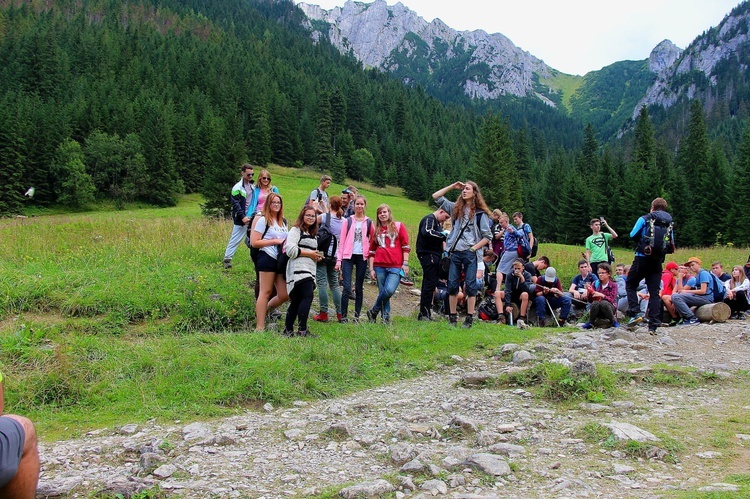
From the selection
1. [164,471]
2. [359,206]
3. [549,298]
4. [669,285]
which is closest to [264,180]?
[359,206]

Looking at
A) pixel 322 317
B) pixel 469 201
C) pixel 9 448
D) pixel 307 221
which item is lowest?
pixel 322 317

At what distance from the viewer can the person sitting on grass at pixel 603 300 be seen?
1084 cm

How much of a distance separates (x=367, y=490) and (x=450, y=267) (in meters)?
6.43

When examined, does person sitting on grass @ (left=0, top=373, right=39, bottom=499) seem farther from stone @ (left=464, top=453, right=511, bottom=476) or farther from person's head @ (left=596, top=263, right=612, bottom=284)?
person's head @ (left=596, top=263, right=612, bottom=284)

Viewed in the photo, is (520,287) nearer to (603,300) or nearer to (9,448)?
(603,300)

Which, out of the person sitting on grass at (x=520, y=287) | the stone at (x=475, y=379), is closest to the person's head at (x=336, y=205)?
the person sitting on grass at (x=520, y=287)

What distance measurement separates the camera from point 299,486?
141 inches

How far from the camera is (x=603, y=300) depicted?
10953 mm

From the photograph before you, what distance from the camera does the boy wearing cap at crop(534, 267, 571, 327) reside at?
12.0 m

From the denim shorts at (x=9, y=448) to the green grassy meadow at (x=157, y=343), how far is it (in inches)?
76.2

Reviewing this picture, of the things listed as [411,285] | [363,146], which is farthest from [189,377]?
[363,146]

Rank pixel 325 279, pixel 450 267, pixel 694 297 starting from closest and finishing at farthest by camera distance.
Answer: pixel 450 267
pixel 325 279
pixel 694 297

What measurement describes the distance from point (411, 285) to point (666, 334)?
288 inches

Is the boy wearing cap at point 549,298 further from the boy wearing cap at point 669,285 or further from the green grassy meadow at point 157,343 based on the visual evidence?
the green grassy meadow at point 157,343
